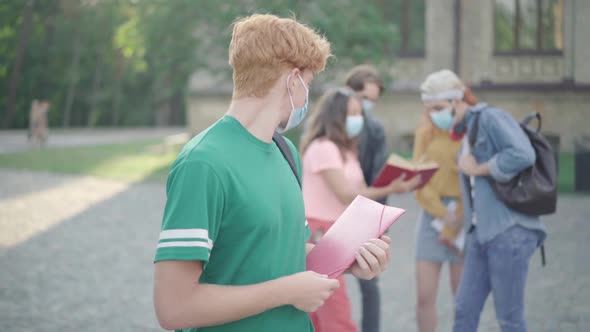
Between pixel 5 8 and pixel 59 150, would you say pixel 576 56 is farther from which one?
pixel 5 8

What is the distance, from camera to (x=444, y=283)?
8.05 metres

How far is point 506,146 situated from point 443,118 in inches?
30.2

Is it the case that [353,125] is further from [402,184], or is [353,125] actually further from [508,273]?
[508,273]

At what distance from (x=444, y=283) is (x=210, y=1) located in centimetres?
1317

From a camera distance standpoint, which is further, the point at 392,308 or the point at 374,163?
the point at 392,308

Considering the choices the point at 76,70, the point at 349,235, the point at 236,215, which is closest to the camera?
the point at 236,215

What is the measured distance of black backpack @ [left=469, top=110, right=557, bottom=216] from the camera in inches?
179

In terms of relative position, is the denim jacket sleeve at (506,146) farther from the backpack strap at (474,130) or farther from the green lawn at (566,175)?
the green lawn at (566,175)

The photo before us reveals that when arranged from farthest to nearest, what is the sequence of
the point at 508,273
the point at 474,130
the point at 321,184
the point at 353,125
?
the point at 353,125
the point at 321,184
the point at 474,130
the point at 508,273

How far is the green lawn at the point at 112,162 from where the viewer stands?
1930 cm

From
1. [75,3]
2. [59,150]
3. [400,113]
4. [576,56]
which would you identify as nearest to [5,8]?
[75,3]

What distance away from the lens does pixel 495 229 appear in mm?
4562

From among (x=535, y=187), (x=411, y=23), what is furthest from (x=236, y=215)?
Result: (x=411, y=23)

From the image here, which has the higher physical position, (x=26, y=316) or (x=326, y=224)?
(x=326, y=224)
